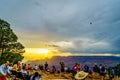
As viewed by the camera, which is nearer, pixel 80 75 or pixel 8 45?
pixel 80 75

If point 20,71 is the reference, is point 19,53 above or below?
above

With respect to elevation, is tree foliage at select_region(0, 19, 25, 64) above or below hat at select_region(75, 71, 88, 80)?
above

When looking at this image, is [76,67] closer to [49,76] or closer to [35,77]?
[49,76]

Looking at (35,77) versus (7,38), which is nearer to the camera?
(35,77)

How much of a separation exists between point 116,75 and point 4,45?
28.8m

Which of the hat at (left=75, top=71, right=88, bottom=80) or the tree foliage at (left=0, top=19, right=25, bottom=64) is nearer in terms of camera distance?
the hat at (left=75, top=71, right=88, bottom=80)

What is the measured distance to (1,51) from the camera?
66312mm

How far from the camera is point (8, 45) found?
6825 centimetres

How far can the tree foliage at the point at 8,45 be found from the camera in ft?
216

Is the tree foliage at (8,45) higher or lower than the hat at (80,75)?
higher

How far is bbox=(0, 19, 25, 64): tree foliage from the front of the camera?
65.7 m

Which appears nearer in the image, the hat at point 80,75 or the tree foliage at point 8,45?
the hat at point 80,75

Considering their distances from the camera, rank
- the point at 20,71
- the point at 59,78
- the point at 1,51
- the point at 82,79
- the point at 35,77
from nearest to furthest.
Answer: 1. the point at 35,77
2. the point at 20,71
3. the point at 82,79
4. the point at 59,78
5. the point at 1,51

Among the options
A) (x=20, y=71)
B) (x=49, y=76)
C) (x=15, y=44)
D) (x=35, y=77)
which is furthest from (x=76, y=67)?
(x=15, y=44)
